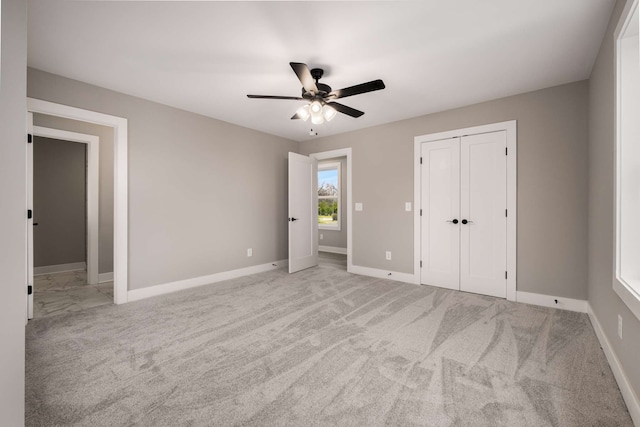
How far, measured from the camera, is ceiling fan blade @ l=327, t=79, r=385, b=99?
232 centimetres

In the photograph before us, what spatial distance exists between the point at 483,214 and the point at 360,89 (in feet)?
7.60

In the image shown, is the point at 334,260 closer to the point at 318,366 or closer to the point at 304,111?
the point at 304,111

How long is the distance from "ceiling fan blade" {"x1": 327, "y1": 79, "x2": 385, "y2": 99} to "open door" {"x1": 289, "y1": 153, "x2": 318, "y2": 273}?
85.4 inches

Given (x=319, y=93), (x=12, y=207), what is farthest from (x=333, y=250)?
(x=12, y=207)

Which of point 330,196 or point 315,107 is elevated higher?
point 315,107

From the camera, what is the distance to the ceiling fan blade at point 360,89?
2318 mm

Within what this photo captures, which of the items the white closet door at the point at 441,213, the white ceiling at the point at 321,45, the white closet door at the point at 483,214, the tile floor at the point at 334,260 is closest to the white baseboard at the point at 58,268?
the white ceiling at the point at 321,45

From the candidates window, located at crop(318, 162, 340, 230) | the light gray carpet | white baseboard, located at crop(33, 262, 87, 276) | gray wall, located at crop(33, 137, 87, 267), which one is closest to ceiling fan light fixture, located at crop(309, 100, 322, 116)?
the light gray carpet

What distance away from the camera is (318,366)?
6.35 ft

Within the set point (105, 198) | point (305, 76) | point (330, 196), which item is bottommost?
point (105, 198)

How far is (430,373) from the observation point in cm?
186

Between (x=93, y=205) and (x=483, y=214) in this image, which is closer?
(x=483, y=214)

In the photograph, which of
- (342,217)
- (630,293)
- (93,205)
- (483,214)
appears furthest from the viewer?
(342,217)

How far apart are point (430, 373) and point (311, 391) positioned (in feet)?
2.69
